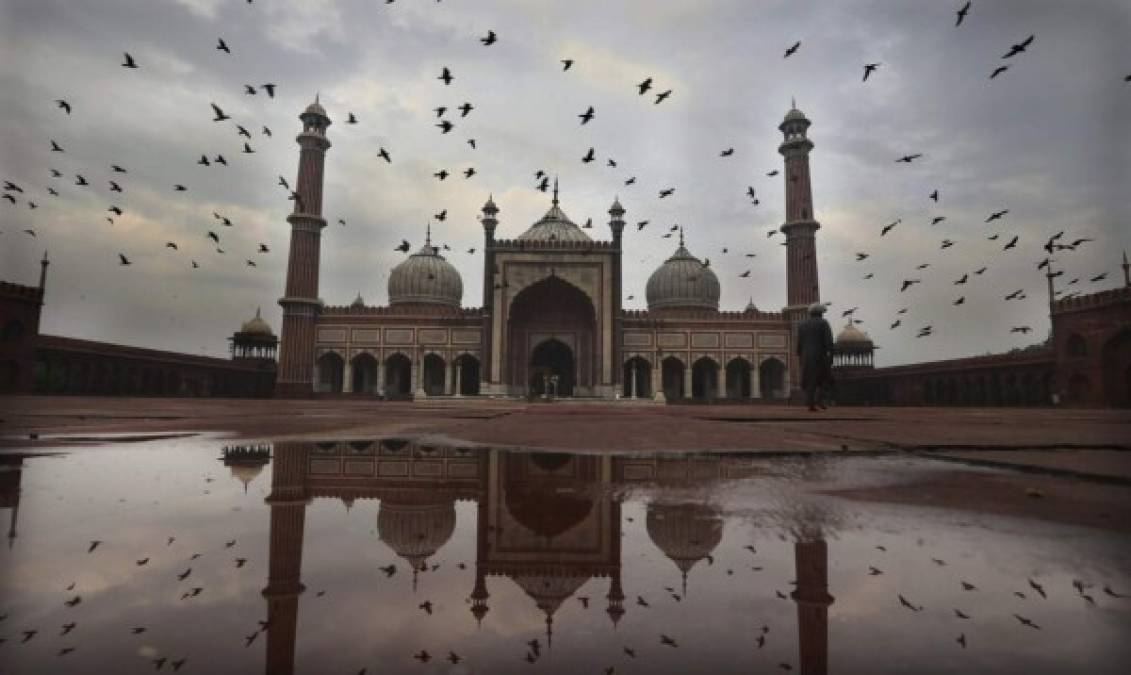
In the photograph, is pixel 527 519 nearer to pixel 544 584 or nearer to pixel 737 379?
pixel 544 584

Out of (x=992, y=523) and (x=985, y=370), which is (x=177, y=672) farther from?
(x=985, y=370)

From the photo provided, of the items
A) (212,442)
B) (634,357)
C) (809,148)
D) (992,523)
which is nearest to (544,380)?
(634,357)

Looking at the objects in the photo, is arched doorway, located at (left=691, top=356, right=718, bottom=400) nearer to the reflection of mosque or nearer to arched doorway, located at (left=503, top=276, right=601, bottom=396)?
arched doorway, located at (left=503, top=276, right=601, bottom=396)

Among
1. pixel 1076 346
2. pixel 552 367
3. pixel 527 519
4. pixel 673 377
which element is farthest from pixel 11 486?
pixel 673 377

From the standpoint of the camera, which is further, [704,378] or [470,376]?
[704,378]

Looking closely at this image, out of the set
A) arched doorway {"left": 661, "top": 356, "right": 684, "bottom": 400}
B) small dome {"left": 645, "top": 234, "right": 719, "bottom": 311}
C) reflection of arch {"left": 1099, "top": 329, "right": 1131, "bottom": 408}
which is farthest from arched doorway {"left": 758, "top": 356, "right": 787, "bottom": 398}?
reflection of arch {"left": 1099, "top": 329, "right": 1131, "bottom": 408}
